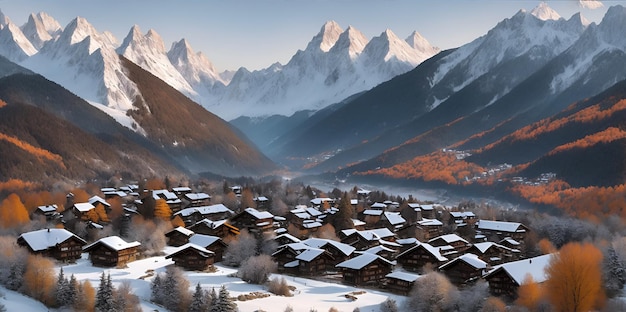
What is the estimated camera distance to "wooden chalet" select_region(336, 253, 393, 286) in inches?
3098

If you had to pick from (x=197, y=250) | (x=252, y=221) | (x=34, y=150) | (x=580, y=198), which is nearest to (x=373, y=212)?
(x=252, y=221)

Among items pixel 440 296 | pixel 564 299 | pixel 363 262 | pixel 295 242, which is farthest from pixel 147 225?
pixel 564 299

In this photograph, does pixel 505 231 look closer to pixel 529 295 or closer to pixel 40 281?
pixel 529 295

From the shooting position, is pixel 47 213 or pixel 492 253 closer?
pixel 492 253

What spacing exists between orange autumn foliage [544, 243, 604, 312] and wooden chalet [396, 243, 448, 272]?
23.2 meters

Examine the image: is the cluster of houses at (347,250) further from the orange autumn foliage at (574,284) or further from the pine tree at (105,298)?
the pine tree at (105,298)

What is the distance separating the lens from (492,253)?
94.2m

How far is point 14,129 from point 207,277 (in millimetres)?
142438

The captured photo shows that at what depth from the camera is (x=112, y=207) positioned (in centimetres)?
11869

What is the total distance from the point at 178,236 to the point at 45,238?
20773mm

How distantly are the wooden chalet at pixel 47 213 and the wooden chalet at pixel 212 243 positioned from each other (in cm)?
3651

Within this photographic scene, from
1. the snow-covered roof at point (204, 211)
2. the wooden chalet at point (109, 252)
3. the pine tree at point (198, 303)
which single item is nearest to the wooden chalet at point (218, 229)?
the snow-covered roof at point (204, 211)

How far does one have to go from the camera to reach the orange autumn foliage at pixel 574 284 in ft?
203

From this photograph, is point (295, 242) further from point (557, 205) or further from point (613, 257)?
point (557, 205)
